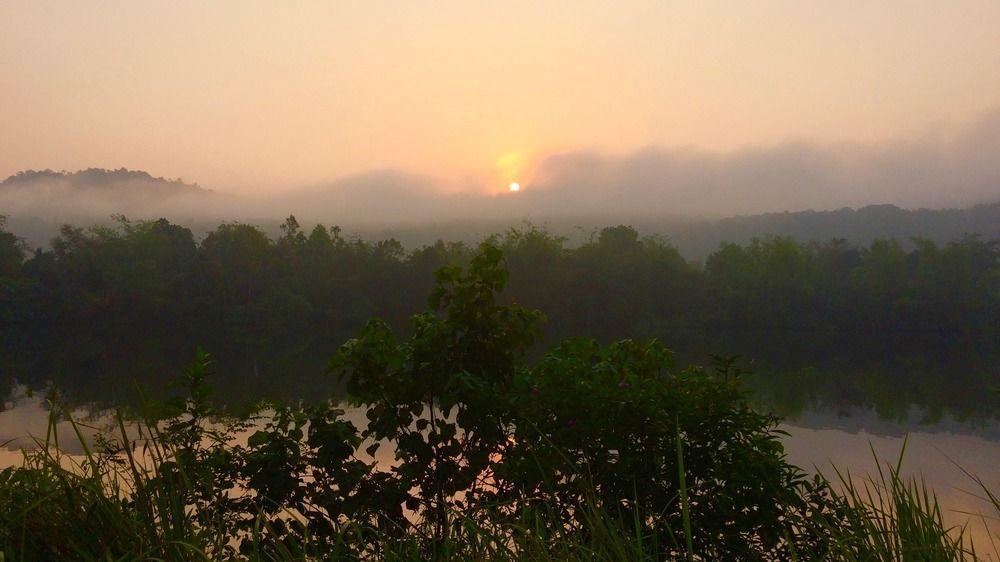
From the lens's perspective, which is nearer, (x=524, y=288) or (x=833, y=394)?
(x=833, y=394)

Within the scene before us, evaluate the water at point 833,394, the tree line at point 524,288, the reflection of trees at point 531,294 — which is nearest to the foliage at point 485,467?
the water at point 833,394

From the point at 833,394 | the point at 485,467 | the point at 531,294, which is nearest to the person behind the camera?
the point at 485,467

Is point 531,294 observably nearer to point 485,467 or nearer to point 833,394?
point 833,394

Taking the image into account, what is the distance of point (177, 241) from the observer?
245ft

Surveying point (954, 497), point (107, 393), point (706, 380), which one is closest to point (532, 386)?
point (706, 380)

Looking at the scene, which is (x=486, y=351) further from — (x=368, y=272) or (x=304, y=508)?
(x=368, y=272)

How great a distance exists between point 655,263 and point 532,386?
60.3 m

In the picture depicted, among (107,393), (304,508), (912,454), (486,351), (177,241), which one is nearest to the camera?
(304,508)

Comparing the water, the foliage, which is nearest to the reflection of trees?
the water

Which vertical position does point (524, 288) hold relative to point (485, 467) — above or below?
below

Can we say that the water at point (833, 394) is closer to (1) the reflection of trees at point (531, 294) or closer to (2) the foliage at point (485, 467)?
(1) the reflection of trees at point (531, 294)

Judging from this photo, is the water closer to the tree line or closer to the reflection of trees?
the reflection of trees

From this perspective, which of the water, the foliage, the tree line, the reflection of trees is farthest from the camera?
the tree line

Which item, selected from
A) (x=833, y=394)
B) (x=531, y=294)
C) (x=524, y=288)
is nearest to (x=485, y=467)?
(x=833, y=394)
